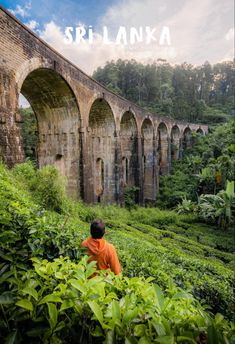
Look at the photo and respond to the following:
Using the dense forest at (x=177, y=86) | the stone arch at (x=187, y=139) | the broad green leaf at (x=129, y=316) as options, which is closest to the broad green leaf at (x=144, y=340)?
the broad green leaf at (x=129, y=316)

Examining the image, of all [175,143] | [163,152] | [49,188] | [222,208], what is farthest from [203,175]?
[49,188]

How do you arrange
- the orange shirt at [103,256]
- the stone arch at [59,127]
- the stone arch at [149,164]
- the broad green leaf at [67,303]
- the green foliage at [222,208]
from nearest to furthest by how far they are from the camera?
the broad green leaf at [67,303] → the orange shirt at [103,256] → the stone arch at [59,127] → the green foliage at [222,208] → the stone arch at [149,164]

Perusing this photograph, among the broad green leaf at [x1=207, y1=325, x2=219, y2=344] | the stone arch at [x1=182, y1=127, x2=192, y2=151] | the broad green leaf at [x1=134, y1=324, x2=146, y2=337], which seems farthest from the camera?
the stone arch at [x1=182, y1=127, x2=192, y2=151]

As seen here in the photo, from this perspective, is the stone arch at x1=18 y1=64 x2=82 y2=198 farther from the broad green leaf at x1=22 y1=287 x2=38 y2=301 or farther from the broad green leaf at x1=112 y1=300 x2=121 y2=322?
the broad green leaf at x1=112 y1=300 x2=121 y2=322

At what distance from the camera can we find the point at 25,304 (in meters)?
1.19

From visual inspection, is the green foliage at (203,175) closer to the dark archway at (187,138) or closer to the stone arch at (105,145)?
the dark archway at (187,138)

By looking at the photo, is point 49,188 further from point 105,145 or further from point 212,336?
point 105,145

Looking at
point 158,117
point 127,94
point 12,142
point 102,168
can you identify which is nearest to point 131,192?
point 102,168

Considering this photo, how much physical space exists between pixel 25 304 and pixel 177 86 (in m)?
61.2

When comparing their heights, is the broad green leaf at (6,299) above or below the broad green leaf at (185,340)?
above

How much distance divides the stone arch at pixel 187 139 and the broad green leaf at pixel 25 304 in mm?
37208

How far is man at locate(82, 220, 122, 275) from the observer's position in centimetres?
277

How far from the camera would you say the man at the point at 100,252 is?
2.77 metres

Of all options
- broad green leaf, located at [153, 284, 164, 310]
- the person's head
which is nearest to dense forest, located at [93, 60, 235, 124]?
the person's head
